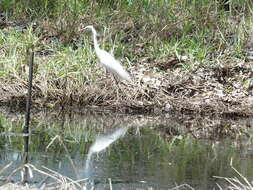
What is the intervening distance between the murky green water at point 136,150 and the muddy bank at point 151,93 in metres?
0.44

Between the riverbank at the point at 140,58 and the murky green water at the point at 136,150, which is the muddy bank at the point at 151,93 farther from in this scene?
the murky green water at the point at 136,150

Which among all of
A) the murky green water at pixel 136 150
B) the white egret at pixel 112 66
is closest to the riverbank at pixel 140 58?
the white egret at pixel 112 66

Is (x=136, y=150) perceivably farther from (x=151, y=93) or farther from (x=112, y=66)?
(x=151, y=93)

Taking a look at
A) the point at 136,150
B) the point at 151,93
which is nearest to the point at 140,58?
the point at 151,93

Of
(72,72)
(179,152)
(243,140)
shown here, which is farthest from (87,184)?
(72,72)

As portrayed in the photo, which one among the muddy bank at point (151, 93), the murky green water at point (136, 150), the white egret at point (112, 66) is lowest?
the murky green water at point (136, 150)

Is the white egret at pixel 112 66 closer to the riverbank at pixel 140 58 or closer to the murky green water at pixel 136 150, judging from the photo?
the riverbank at pixel 140 58

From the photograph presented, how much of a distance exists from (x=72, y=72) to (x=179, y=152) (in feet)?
12.3

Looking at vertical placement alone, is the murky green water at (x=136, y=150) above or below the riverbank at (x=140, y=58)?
below

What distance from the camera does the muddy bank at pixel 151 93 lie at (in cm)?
1159

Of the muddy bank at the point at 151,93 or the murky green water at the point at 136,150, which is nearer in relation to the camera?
the murky green water at the point at 136,150

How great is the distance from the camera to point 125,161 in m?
7.68

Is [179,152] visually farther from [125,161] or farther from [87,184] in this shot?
[87,184]

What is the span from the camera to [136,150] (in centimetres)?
841
